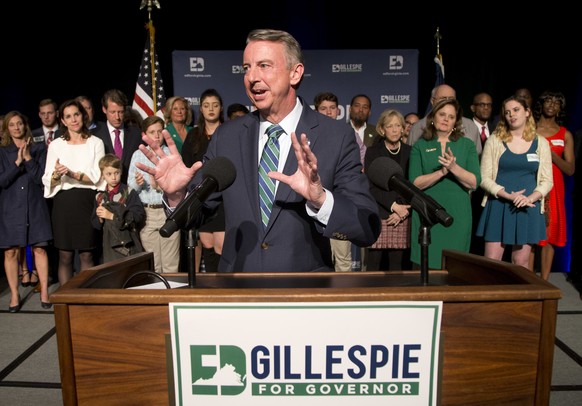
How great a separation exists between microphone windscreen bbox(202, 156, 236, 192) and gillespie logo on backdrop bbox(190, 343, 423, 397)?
43cm

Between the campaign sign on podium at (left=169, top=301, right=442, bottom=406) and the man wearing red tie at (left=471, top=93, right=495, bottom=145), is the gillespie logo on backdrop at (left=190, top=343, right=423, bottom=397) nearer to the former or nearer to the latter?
the campaign sign on podium at (left=169, top=301, right=442, bottom=406)

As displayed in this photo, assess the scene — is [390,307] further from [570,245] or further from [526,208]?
[570,245]

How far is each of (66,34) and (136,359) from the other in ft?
22.3

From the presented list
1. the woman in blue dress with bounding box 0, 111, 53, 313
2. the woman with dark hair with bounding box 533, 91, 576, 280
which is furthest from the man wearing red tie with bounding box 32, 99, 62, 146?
the woman with dark hair with bounding box 533, 91, 576, 280

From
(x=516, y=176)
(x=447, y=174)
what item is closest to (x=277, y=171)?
(x=447, y=174)

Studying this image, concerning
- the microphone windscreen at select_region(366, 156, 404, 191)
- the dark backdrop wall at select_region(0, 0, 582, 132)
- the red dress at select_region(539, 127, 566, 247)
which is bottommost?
the red dress at select_region(539, 127, 566, 247)

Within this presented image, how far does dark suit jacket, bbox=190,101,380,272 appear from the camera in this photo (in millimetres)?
1718

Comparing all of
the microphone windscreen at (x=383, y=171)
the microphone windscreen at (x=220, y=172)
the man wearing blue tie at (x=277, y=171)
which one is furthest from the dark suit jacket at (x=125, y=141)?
the microphone windscreen at (x=383, y=171)

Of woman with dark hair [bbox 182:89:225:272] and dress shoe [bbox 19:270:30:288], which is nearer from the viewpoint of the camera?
woman with dark hair [bbox 182:89:225:272]

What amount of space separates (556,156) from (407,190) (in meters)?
3.65

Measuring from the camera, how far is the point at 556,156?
4.38 meters

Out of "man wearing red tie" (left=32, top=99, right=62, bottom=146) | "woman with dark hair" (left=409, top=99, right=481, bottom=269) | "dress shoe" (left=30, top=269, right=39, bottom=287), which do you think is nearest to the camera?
"woman with dark hair" (left=409, top=99, right=481, bottom=269)

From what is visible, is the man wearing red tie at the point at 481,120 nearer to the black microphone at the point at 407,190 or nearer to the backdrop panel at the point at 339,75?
the backdrop panel at the point at 339,75

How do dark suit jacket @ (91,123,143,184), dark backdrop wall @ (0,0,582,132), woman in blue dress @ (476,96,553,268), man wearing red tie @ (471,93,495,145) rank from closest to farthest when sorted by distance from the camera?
woman in blue dress @ (476,96,553,268) → dark suit jacket @ (91,123,143,184) → man wearing red tie @ (471,93,495,145) → dark backdrop wall @ (0,0,582,132)
